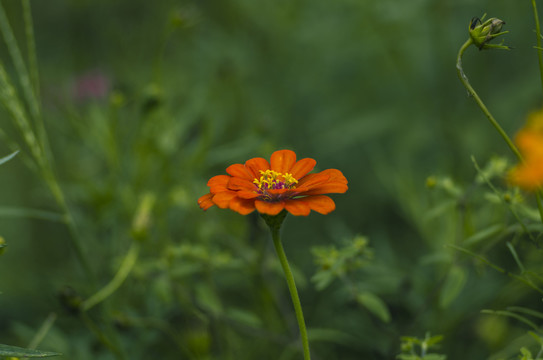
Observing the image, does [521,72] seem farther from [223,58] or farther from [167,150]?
[167,150]

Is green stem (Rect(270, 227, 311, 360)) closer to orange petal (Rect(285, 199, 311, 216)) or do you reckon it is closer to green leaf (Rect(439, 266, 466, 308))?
orange petal (Rect(285, 199, 311, 216))

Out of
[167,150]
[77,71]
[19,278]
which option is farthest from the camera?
[77,71]

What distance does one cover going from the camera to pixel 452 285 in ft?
2.09

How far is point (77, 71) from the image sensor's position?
5.29 feet

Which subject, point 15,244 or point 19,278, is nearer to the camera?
point 19,278

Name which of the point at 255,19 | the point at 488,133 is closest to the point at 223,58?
the point at 255,19

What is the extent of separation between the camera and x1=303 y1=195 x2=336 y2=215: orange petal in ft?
1.41

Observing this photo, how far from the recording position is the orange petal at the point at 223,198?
17.0 inches


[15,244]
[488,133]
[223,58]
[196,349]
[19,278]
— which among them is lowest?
[196,349]

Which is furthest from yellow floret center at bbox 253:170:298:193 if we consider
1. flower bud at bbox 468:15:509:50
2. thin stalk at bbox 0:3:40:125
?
thin stalk at bbox 0:3:40:125

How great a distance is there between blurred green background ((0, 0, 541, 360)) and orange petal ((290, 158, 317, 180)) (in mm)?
204

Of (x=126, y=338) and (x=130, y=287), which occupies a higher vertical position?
(x=130, y=287)

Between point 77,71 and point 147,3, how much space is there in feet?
1.06

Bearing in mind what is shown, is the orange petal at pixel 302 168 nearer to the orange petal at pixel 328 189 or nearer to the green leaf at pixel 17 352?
the orange petal at pixel 328 189
